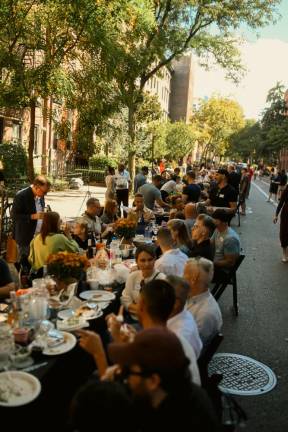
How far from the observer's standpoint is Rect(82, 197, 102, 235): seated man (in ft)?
24.2

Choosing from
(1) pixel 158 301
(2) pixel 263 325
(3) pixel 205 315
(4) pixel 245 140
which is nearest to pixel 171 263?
(3) pixel 205 315

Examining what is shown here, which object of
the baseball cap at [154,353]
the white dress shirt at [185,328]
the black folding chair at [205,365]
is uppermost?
the baseball cap at [154,353]

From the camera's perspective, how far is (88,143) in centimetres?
1439

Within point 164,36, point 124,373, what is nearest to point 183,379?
point 124,373

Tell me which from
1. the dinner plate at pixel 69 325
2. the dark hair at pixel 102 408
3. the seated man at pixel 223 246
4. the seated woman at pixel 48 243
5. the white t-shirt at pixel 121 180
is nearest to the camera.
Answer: the dark hair at pixel 102 408

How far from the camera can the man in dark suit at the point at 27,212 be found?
22.8ft

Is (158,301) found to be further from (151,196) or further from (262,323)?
(151,196)

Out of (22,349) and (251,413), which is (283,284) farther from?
(22,349)

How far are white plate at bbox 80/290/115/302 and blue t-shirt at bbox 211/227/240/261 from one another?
2563 mm

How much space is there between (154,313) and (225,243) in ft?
13.2

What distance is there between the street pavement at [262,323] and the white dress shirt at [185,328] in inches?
51.8

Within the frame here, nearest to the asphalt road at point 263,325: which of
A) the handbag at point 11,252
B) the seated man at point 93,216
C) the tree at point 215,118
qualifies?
the seated man at point 93,216

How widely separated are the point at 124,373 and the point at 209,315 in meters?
1.99

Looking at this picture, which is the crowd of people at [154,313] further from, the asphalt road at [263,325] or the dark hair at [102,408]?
the asphalt road at [263,325]
